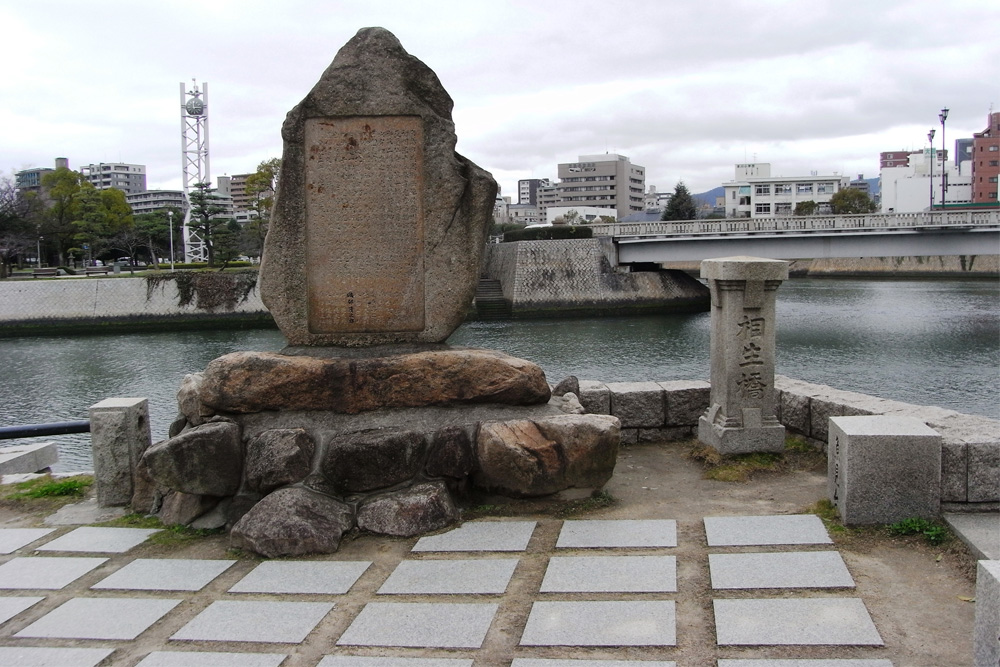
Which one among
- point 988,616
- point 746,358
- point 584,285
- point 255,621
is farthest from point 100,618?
point 584,285

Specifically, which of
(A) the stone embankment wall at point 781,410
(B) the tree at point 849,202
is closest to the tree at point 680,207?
(B) the tree at point 849,202

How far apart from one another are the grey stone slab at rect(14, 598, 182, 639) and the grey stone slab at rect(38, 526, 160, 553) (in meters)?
0.74

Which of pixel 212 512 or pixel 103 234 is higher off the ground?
pixel 103 234

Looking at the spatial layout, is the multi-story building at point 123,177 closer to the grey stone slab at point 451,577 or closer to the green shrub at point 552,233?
the green shrub at point 552,233

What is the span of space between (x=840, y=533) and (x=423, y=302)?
2.99 m

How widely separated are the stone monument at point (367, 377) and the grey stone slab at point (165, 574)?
10.9 inches

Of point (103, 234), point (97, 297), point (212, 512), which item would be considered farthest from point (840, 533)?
point (103, 234)

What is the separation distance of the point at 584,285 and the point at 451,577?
32.9 meters

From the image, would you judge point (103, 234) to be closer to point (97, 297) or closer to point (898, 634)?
point (97, 297)

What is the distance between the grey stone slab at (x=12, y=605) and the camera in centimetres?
368

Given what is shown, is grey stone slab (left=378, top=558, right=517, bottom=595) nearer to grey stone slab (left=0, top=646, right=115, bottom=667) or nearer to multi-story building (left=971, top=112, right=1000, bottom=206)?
grey stone slab (left=0, top=646, right=115, bottom=667)

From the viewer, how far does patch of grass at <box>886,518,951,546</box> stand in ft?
13.8

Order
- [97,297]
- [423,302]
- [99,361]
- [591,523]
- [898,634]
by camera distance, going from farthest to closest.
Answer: [97,297]
[99,361]
[423,302]
[591,523]
[898,634]

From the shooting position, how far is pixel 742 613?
341 cm
